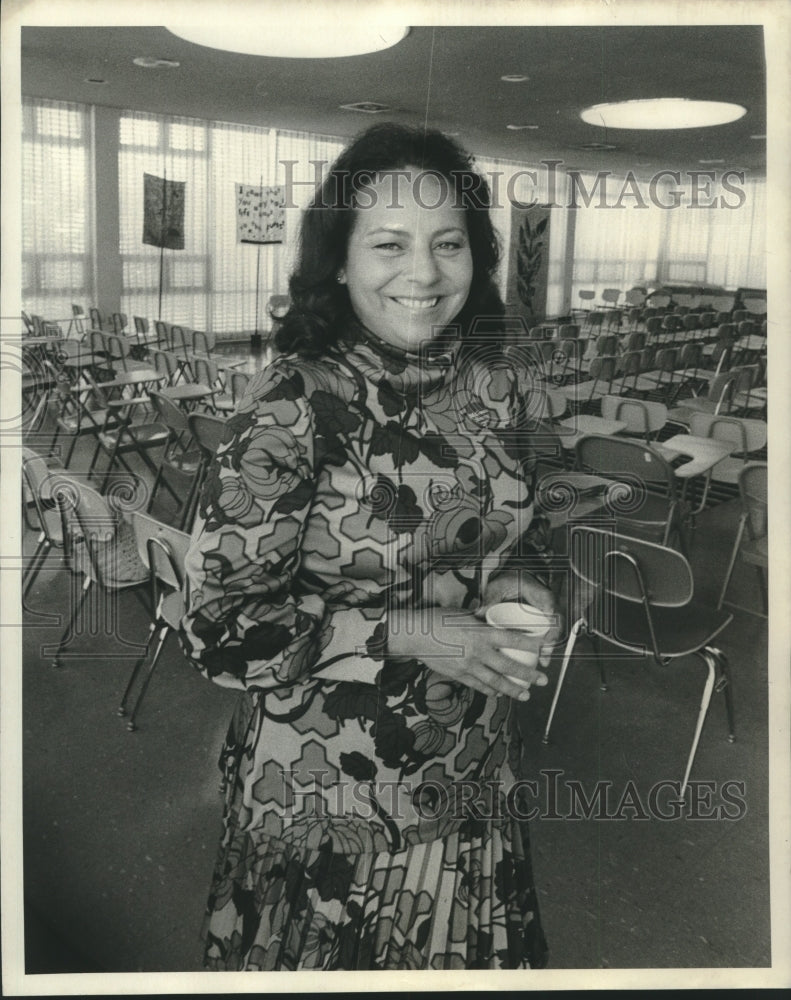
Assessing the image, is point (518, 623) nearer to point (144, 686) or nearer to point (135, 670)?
point (135, 670)

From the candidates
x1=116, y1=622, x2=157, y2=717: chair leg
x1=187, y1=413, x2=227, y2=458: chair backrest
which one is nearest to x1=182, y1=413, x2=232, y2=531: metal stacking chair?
x1=187, y1=413, x2=227, y2=458: chair backrest

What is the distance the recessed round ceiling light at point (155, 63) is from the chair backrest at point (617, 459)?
98 cm

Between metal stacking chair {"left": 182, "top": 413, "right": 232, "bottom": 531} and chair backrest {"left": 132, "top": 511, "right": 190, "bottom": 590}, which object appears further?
chair backrest {"left": 132, "top": 511, "right": 190, "bottom": 590}

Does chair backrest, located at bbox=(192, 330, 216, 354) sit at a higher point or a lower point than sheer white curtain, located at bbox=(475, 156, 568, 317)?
lower

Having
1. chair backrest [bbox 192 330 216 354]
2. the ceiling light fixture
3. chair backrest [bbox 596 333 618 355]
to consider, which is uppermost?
the ceiling light fixture

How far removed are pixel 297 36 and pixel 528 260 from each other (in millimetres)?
542

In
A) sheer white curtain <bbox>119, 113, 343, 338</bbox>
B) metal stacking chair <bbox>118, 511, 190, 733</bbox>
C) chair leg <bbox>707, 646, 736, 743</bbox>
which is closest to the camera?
sheer white curtain <bbox>119, 113, 343, 338</bbox>

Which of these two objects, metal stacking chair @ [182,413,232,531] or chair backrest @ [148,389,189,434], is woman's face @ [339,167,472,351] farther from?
chair backrest @ [148,389,189,434]

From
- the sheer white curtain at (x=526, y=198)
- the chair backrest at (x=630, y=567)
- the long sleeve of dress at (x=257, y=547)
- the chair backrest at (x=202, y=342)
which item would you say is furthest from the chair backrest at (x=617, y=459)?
the chair backrest at (x=202, y=342)

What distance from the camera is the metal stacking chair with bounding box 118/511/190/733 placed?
184 cm

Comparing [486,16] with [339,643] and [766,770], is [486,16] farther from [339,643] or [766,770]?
[766,770]

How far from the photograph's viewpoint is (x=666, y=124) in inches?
58.3

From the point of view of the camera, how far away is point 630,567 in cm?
180

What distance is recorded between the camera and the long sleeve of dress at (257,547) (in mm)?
1200
